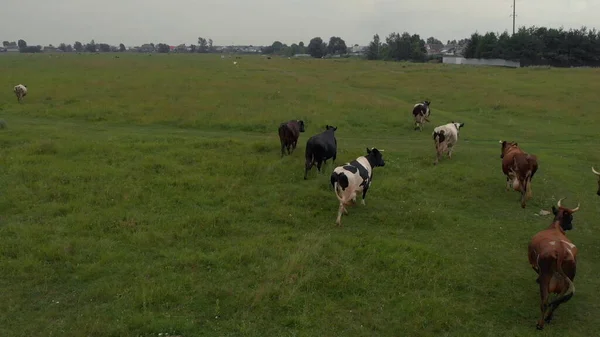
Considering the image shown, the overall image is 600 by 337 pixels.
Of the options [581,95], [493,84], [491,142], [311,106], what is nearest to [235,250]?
[491,142]

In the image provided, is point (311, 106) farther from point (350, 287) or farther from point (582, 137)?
point (350, 287)

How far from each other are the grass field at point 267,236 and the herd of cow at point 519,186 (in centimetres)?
52

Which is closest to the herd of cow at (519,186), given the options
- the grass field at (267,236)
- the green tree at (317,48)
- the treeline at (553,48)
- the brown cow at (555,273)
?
the brown cow at (555,273)

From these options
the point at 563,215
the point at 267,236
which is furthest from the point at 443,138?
the point at 267,236

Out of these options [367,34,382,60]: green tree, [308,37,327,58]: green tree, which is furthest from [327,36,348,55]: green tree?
[367,34,382,60]: green tree

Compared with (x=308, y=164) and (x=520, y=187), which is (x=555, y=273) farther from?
(x=308, y=164)

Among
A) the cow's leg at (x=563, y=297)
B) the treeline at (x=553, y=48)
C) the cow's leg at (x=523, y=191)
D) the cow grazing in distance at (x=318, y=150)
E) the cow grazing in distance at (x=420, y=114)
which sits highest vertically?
the treeline at (x=553, y=48)

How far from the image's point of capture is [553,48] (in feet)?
258

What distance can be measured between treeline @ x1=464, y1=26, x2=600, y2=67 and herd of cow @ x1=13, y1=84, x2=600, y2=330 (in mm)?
70686

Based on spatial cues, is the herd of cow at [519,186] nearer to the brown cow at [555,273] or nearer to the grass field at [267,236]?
the brown cow at [555,273]

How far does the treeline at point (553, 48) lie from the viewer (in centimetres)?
7638

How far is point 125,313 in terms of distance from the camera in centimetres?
758

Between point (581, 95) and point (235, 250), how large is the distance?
32261 millimetres

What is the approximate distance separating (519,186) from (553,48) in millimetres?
78210
